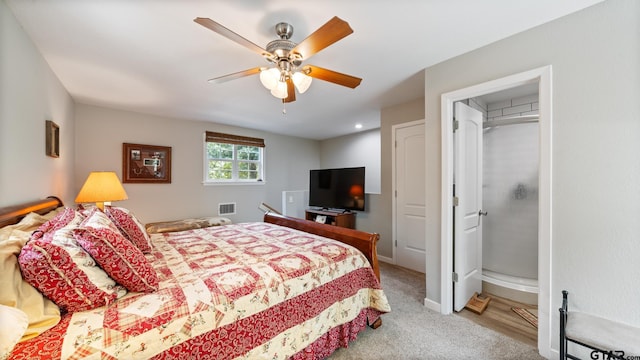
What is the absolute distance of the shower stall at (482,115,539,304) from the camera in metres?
2.69

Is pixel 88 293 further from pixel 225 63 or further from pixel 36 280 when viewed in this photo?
pixel 225 63

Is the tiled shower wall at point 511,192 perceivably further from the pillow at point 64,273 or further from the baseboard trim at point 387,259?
the pillow at point 64,273

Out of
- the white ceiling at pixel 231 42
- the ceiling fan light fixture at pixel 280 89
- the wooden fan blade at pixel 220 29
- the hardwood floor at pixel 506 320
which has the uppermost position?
the white ceiling at pixel 231 42

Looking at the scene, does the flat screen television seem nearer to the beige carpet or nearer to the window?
the window

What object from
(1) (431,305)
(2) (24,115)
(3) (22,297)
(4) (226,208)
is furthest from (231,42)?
(4) (226,208)

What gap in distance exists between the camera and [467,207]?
2.43 metres

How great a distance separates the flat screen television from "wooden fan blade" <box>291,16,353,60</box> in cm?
276

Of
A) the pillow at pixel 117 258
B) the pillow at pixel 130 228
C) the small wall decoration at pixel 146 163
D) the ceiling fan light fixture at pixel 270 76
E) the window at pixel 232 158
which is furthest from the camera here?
the window at pixel 232 158

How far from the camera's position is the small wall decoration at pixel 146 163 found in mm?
3557

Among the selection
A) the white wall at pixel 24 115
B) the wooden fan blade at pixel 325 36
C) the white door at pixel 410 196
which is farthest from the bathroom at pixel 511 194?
the white wall at pixel 24 115

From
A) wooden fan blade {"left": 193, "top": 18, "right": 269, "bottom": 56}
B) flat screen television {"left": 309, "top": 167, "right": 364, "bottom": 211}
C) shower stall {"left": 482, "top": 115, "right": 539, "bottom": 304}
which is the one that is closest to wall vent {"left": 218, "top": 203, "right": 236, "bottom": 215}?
flat screen television {"left": 309, "top": 167, "right": 364, "bottom": 211}

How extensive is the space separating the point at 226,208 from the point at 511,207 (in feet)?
14.0

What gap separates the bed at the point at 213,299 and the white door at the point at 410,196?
5.24ft

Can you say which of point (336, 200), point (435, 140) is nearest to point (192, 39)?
point (435, 140)
